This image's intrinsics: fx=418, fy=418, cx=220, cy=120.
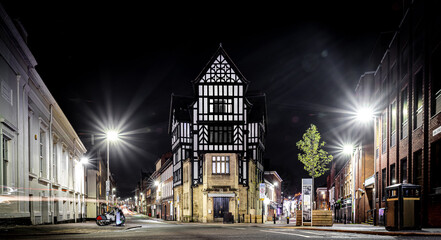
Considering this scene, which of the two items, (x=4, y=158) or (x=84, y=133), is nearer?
(x=4, y=158)

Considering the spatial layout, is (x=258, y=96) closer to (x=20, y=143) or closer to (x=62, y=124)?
(x=62, y=124)

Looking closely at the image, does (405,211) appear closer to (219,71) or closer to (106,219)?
(106,219)

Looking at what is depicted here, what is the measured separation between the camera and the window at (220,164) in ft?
145

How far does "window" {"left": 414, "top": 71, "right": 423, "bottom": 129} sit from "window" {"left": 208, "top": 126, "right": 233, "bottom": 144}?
24062 millimetres

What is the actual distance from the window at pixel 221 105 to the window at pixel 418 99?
938 inches

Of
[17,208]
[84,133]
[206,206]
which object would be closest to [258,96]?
[206,206]

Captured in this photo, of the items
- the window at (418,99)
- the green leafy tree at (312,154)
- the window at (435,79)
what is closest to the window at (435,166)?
the window at (435,79)

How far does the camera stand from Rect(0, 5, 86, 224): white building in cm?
1600

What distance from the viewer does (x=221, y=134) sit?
44375 millimetres

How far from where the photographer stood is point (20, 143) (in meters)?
18.0

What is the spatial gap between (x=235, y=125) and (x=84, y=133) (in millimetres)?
22662

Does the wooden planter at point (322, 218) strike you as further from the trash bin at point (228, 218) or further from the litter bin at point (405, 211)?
the trash bin at point (228, 218)

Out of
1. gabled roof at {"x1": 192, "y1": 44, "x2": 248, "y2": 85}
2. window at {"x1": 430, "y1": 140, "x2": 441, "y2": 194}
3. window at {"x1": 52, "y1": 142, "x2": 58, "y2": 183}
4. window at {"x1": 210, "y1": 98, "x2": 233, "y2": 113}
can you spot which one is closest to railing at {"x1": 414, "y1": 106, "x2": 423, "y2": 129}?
window at {"x1": 430, "y1": 140, "x2": 441, "y2": 194}

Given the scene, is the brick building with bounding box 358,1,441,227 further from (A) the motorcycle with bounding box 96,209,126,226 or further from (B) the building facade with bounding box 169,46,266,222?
(A) the motorcycle with bounding box 96,209,126,226
